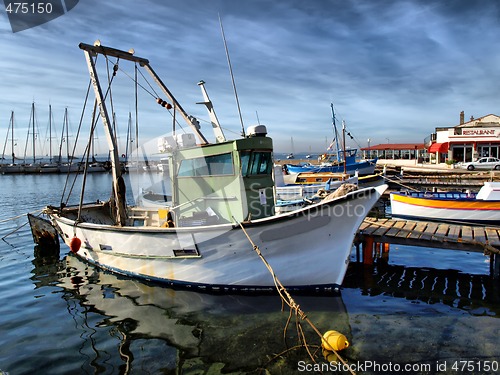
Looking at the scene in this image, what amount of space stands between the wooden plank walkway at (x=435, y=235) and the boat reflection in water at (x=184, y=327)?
3555 mm

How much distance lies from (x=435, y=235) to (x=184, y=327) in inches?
321

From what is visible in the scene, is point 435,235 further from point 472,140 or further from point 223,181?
point 472,140

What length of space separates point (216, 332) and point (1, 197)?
4089 cm

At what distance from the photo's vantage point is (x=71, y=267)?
13016 mm

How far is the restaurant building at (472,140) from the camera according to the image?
45.8 m

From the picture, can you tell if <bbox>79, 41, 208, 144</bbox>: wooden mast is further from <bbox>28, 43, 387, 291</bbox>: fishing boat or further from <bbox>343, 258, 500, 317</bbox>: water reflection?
<bbox>343, 258, 500, 317</bbox>: water reflection

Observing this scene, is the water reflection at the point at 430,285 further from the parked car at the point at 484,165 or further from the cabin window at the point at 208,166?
the parked car at the point at 484,165

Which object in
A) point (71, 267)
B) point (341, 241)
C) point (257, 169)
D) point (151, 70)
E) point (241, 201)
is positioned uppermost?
point (151, 70)

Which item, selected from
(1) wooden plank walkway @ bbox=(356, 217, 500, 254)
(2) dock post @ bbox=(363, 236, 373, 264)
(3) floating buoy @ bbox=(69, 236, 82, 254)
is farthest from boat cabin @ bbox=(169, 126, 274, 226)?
(1) wooden plank walkway @ bbox=(356, 217, 500, 254)

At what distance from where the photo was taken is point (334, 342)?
21.6 feet

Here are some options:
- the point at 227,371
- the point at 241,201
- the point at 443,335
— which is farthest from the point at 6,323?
the point at 443,335

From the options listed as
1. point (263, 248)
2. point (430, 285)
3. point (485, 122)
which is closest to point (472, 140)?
point (485, 122)

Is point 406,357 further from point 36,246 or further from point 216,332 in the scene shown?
point 36,246

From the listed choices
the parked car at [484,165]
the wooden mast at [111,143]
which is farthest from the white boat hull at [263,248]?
the parked car at [484,165]
